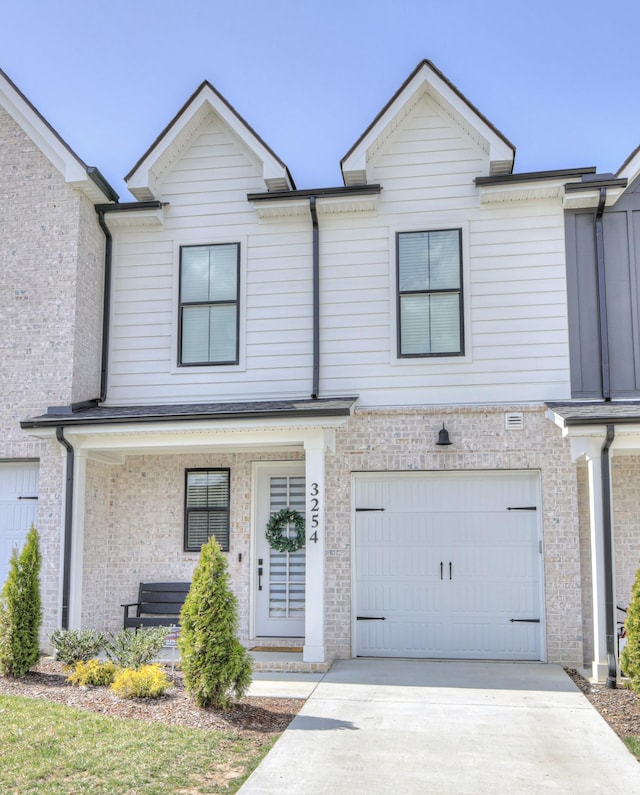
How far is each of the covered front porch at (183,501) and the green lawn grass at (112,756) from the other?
3.12m

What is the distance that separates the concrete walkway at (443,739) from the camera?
541 cm

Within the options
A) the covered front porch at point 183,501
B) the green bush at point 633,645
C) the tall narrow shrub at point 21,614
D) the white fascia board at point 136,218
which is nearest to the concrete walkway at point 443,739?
the green bush at point 633,645

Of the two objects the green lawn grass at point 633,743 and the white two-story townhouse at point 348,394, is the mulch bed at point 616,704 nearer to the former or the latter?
the green lawn grass at point 633,743

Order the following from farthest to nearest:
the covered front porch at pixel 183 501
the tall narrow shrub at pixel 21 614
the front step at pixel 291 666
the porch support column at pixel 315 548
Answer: the covered front porch at pixel 183 501 → the porch support column at pixel 315 548 → the front step at pixel 291 666 → the tall narrow shrub at pixel 21 614

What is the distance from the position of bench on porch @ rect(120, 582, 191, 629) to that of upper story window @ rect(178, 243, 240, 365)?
10.3 ft

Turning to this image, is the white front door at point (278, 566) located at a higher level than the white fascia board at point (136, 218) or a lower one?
lower

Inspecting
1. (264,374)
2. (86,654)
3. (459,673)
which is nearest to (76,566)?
(86,654)

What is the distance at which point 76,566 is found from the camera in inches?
392

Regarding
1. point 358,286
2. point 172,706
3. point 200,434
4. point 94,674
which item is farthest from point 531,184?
point 94,674

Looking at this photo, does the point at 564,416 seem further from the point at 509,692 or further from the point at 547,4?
the point at 547,4

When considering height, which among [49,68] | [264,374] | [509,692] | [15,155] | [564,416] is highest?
[49,68]

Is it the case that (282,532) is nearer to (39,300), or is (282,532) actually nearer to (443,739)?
(443,739)

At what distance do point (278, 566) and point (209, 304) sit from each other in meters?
3.84

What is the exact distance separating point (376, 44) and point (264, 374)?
5.56 m
